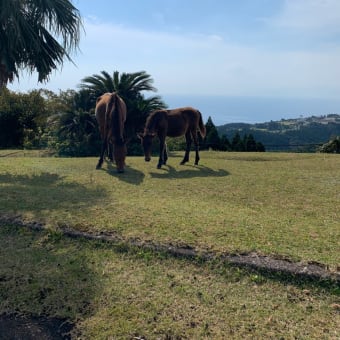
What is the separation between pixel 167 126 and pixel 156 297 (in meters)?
6.37

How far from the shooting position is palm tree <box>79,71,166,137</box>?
618 inches

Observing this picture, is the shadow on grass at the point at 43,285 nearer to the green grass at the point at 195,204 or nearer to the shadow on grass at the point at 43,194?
the green grass at the point at 195,204

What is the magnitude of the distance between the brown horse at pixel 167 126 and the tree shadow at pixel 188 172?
36cm

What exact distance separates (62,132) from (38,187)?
950 centimetres

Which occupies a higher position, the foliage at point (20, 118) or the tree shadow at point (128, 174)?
the foliage at point (20, 118)

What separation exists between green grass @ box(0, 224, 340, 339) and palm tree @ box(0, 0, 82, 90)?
188 inches

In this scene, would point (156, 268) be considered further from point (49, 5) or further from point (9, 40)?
point (49, 5)

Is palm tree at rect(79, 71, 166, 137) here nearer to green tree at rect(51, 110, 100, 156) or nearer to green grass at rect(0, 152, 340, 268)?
green tree at rect(51, 110, 100, 156)

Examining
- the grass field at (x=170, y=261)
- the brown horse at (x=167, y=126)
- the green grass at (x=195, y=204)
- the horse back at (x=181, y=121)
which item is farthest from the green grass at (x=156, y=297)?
the horse back at (x=181, y=121)

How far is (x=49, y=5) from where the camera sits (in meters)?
7.49

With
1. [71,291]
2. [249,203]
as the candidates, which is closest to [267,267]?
[71,291]

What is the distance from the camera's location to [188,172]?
845cm

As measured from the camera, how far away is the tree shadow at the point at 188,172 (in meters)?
8.03

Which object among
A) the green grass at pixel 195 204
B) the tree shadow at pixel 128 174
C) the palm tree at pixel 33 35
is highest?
the palm tree at pixel 33 35
